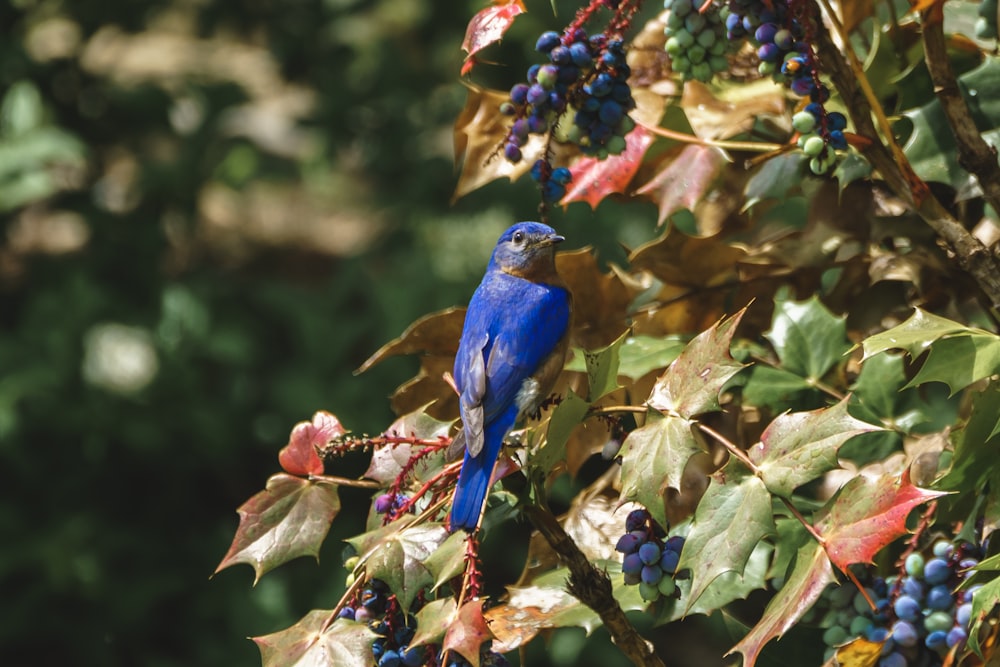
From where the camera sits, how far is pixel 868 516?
35.3 inches

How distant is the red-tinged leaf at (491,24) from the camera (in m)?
1.03

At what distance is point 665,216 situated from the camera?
Result: 122cm

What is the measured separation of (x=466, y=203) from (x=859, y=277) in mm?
2497

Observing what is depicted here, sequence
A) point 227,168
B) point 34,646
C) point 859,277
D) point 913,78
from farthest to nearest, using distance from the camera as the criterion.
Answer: point 227,168, point 34,646, point 859,277, point 913,78

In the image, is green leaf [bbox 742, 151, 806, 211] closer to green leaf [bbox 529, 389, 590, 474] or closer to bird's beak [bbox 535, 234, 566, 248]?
bird's beak [bbox 535, 234, 566, 248]

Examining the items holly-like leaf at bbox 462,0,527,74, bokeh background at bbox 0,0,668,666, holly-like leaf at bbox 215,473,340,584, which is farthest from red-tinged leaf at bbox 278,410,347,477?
bokeh background at bbox 0,0,668,666

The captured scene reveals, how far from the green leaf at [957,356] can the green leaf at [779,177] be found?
0.28 metres

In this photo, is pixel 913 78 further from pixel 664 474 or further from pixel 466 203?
pixel 466 203

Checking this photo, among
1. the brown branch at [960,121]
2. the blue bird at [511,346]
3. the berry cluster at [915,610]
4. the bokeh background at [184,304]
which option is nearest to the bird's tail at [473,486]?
the blue bird at [511,346]

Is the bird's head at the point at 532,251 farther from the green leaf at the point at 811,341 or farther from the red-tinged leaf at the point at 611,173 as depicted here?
the green leaf at the point at 811,341

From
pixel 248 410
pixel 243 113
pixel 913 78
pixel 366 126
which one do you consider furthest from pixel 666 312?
pixel 243 113

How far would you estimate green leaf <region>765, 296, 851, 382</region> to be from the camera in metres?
1.17

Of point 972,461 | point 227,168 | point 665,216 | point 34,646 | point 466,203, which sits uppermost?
point 665,216

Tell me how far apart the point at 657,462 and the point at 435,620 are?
21 cm
